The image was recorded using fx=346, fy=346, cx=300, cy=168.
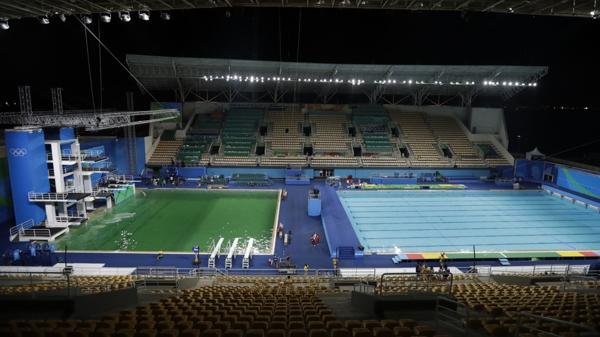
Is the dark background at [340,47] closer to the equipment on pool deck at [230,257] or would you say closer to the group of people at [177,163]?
the group of people at [177,163]

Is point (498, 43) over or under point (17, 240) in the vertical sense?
over

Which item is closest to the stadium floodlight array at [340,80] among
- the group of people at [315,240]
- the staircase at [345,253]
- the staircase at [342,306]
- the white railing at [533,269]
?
the group of people at [315,240]

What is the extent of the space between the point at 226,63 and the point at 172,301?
24.0 metres

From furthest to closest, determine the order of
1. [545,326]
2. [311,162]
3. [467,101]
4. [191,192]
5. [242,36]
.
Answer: [467,101], [311,162], [242,36], [191,192], [545,326]

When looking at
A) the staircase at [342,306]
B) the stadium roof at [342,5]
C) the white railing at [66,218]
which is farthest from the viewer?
the white railing at [66,218]

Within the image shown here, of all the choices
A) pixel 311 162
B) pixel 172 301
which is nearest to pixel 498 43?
pixel 311 162

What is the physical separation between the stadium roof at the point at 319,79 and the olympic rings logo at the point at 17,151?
13.7 metres

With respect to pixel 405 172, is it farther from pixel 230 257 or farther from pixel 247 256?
pixel 230 257

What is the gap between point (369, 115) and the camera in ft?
118

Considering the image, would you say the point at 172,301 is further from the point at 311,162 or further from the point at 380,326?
the point at 311,162

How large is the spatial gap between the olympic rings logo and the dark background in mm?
8833

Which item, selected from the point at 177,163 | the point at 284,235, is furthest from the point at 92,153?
the point at 284,235

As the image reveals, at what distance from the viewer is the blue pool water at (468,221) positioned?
16.0 m

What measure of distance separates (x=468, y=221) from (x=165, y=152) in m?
24.5
